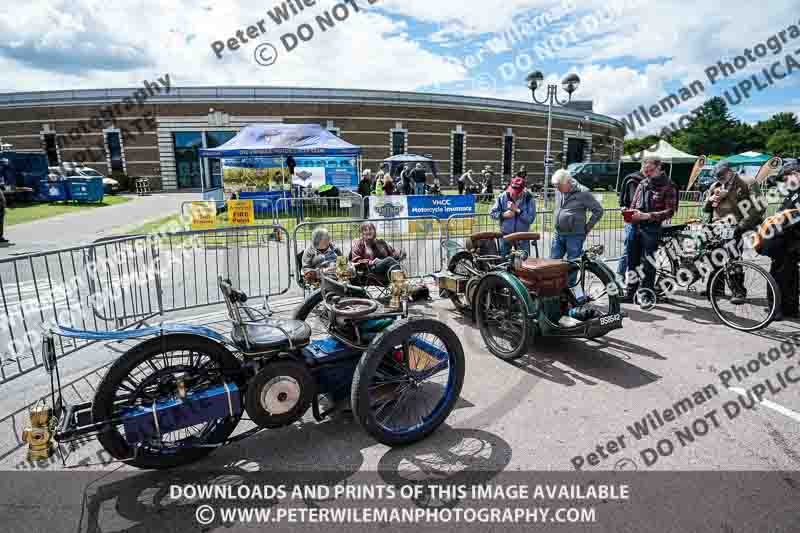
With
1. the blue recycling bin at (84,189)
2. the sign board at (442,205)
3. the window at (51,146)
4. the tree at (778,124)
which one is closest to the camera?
the sign board at (442,205)

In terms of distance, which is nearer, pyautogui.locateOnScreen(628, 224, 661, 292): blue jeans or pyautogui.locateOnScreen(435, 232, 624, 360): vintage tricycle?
pyautogui.locateOnScreen(435, 232, 624, 360): vintage tricycle

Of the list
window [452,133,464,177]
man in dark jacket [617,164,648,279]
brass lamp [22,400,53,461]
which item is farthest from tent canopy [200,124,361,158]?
A: window [452,133,464,177]

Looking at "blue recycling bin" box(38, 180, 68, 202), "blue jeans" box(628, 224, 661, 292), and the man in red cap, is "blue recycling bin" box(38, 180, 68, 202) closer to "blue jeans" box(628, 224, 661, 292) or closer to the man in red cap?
the man in red cap

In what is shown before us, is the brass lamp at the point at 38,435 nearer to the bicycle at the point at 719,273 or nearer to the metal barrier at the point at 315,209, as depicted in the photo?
the bicycle at the point at 719,273

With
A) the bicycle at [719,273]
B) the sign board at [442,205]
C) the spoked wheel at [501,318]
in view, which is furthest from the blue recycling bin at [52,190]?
the bicycle at [719,273]

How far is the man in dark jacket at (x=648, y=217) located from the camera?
18.7 feet

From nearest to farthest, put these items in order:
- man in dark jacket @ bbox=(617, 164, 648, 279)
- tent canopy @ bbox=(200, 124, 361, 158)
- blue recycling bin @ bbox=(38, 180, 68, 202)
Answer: man in dark jacket @ bbox=(617, 164, 648, 279) < tent canopy @ bbox=(200, 124, 361, 158) < blue recycling bin @ bbox=(38, 180, 68, 202)

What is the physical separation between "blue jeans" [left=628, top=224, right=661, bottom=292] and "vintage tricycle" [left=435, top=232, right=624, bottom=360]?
5.18ft

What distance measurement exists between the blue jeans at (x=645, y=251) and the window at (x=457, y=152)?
3338 centimetres

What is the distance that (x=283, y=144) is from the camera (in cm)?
1794

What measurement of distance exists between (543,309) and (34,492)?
13.0 feet

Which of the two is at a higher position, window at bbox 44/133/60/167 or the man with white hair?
window at bbox 44/133/60/167

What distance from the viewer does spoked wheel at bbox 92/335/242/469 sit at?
8.16 ft

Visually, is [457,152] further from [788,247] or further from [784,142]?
[784,142]
